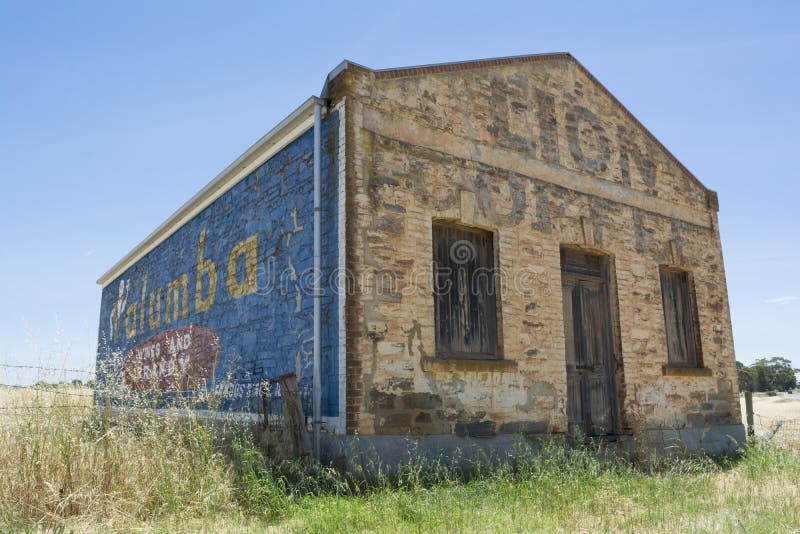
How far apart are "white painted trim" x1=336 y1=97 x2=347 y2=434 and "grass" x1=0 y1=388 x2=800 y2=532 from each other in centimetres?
71

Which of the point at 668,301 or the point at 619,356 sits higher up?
the point at 668,301

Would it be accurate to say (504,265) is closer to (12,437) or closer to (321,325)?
(321,325)

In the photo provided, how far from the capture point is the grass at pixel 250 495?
4.87 m

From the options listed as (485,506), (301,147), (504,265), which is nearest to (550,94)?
(504,265)

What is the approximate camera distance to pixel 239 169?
9.61m

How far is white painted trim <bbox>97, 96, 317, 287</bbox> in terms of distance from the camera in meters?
7.92

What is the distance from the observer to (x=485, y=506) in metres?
5.36

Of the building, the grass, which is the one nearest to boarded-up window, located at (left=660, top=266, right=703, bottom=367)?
the building

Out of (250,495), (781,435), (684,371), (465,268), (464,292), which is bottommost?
(781,435)

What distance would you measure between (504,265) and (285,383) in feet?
10.5

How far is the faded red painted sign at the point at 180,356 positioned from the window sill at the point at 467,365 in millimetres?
3599

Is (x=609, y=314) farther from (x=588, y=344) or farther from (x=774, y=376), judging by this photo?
(x=774, y=376)

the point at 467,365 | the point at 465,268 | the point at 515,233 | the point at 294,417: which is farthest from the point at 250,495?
the point at 515,233

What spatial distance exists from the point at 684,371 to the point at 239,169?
7852mm
